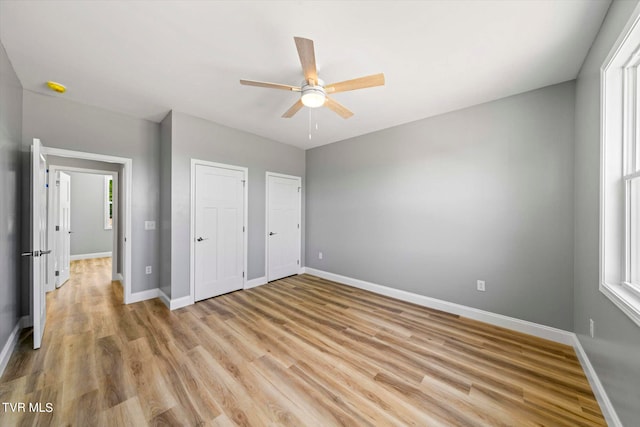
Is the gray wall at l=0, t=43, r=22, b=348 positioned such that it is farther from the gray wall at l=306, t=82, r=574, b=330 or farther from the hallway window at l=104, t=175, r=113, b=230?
the hallway window at l=104, t=175, r=113, b=230

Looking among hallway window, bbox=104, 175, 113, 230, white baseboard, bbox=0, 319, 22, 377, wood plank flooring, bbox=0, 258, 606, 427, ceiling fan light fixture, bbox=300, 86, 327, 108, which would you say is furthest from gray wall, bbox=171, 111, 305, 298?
hallway window, bbox=104, 175, 113, 230

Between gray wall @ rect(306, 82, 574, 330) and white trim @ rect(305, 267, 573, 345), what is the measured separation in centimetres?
7

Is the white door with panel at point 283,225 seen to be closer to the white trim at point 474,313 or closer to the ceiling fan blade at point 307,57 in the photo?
the white trim at point 474,313

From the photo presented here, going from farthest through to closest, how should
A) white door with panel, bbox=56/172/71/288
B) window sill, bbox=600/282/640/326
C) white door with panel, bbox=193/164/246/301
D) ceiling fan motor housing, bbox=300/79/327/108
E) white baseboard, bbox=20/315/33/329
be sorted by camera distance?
white door with panel, bbox=56/172/71/288 < white door with panel, bbox=193/164/246/301 < white baseboard, bbox=20/315/33/329 < ceiling fan motor housing, bbox=300/79/327/108 < window sill, bbox=600/282/640/326

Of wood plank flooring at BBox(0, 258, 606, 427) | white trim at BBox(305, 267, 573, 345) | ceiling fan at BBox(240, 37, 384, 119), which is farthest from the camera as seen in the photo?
white trim at BBox(305, 267, 573, 345)

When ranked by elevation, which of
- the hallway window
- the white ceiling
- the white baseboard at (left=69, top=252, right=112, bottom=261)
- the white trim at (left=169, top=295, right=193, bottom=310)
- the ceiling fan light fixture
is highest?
the white ceiling

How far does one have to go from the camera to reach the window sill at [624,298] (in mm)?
1174

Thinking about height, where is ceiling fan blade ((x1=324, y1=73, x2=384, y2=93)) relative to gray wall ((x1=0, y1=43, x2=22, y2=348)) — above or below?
above

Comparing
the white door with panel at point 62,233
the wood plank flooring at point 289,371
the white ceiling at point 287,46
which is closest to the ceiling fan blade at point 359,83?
the white ceiling at point 287,46

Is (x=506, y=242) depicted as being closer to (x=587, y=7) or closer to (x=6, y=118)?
(x=587, y=7)

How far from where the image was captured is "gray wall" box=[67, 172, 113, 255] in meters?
5.95

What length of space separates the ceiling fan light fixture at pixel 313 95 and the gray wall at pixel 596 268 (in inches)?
72.2

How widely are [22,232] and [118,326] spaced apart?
4.75 feet

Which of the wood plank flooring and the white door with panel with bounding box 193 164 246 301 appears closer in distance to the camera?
the wood plank flooring
